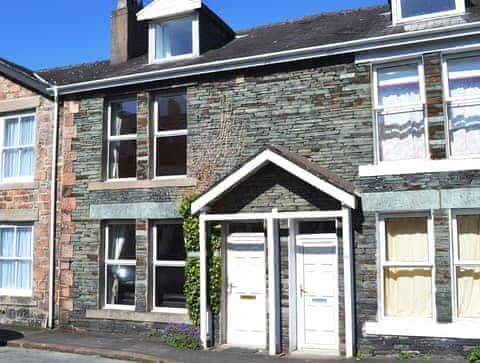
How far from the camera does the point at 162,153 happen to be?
13.2 metres

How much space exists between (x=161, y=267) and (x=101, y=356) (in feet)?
8.18

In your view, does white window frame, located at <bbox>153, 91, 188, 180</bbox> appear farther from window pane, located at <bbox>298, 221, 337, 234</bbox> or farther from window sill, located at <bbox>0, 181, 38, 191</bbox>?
window sill, located at <bbox>0, 181, 38, 191</bbox>

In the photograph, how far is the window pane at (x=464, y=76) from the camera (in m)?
10.6

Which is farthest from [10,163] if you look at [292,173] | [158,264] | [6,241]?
[292,173]

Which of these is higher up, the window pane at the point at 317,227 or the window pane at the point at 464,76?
the window pane at the point at 464,76

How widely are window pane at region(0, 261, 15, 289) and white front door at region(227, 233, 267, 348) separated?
20.0 feet

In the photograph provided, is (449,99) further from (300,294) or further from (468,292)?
(300,294)

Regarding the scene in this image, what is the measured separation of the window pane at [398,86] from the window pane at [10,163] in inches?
366

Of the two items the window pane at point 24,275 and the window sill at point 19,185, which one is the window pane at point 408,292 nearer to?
the window pane at point 24,275

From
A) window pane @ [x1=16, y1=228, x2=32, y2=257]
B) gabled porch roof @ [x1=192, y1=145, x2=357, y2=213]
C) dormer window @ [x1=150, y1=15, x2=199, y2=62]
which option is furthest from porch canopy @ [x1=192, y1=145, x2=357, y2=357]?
window pane @ [x1=16, y1=228, x2=32, y2=257]

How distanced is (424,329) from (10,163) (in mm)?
10810

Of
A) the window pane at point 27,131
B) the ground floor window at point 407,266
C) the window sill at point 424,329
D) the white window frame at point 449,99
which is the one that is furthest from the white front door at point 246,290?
the window pane at point 27,131

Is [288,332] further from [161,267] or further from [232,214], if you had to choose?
[161,267]

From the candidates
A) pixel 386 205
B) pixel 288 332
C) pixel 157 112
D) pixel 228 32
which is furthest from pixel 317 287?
pixel 228 32
